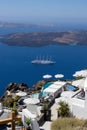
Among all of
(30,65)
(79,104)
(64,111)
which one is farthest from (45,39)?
(79,104)

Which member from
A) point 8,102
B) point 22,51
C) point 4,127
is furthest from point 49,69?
point 4,127

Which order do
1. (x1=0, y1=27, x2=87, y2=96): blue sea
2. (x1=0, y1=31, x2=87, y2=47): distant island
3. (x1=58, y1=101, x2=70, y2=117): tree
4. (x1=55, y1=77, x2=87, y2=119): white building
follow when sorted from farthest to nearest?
(x1=0, y1=31, x2=87, y2=47): distant island → (x1=0, y1=27, x2=87, y2=96): blue sea → (x1=58, y1=101, x2=70, y2=117): tree → (x1=55, y1=77, x2=87, y2=119): white building

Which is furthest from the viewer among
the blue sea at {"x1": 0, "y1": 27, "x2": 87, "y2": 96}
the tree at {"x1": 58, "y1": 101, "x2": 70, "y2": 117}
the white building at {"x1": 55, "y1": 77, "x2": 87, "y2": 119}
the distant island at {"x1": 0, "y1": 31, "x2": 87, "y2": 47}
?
the distant island at {"x1": 0, "y1": 31, "x2": 87, "y2": 47}

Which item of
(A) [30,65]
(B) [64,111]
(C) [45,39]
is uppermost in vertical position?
(B) [64,111]

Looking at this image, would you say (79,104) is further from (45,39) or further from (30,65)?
(45,39)

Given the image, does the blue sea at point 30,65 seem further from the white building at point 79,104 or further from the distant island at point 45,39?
the white building at point 79,104

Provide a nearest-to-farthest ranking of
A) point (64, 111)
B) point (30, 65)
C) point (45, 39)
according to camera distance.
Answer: point (64, 111)
point (30, 65)
point (45, 39)

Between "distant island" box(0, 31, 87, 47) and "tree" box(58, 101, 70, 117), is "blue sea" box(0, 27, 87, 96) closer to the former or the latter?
"distant island" box(0, 31, 87, 47)

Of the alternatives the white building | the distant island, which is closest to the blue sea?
the distant island
